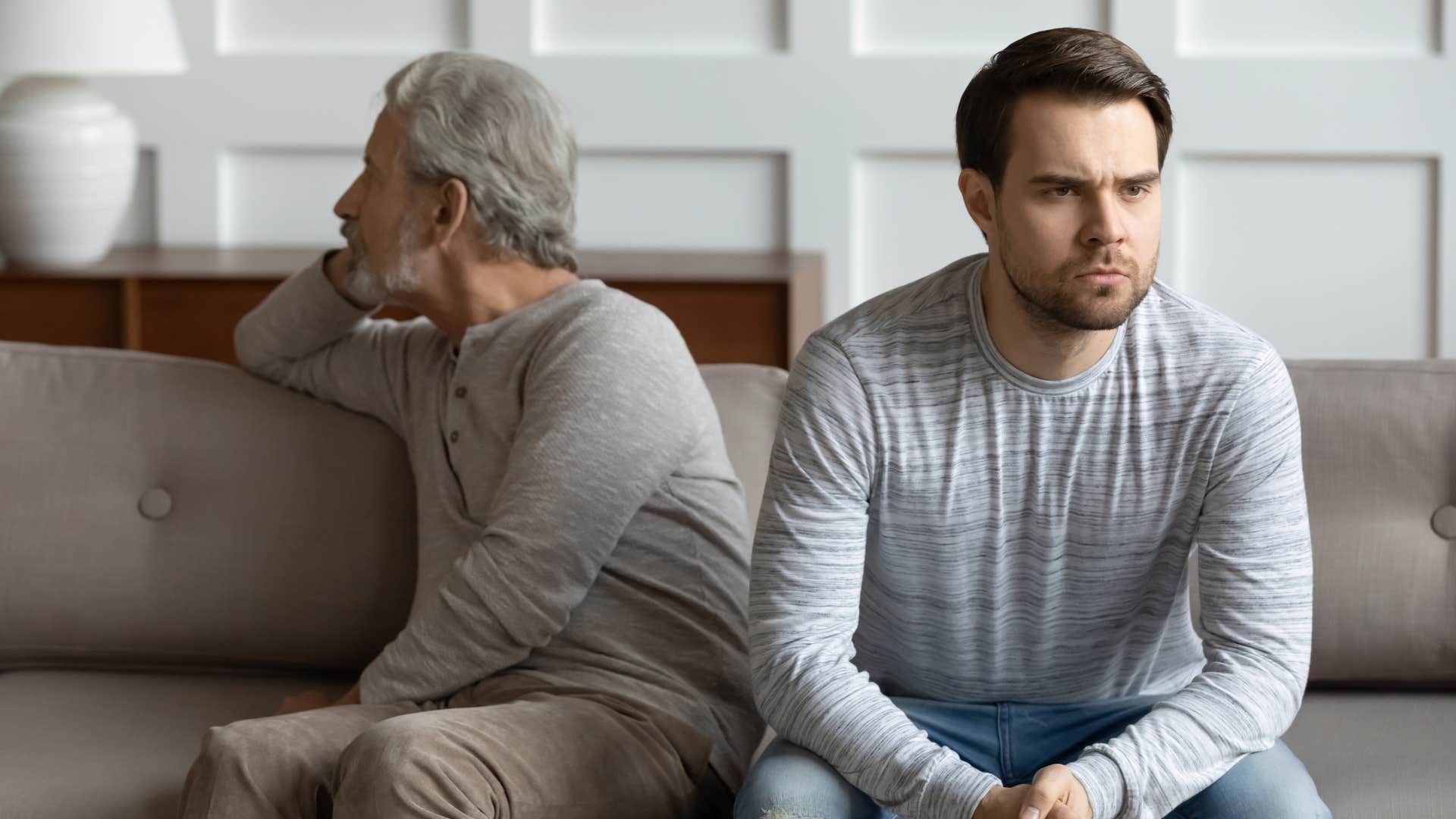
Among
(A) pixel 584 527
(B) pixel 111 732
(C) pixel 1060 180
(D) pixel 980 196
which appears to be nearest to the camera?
(C) pixel 1060 180

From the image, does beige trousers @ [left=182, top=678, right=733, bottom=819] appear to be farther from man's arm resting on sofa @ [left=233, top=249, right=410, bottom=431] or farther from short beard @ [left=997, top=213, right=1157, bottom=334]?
short beard @ [left=997, top=213, right=1157, bottom=334]

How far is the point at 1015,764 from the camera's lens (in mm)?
1628

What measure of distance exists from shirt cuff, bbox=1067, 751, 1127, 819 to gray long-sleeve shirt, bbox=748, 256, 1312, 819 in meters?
0.08

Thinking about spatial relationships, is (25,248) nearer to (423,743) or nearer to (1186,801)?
(423,743)

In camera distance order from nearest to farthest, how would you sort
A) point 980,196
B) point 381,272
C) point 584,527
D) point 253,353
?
point 980,196, point 584,527, point 381,272, point 253,353

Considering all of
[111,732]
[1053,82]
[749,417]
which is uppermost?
[1053,82]

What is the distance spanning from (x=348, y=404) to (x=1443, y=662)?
1346 millimetres

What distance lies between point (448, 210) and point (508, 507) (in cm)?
40

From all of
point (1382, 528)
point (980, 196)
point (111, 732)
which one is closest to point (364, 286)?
point (111, 732)

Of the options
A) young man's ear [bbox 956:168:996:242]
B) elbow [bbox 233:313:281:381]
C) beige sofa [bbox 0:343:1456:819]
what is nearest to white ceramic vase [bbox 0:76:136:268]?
beige sofa [bbox 0:343:1456:819]

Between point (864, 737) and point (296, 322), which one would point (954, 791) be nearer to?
point (864, 737)

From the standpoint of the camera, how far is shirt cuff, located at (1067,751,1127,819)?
144cm

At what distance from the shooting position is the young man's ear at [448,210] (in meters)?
1.96

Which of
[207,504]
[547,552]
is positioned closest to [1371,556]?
[547,552]
